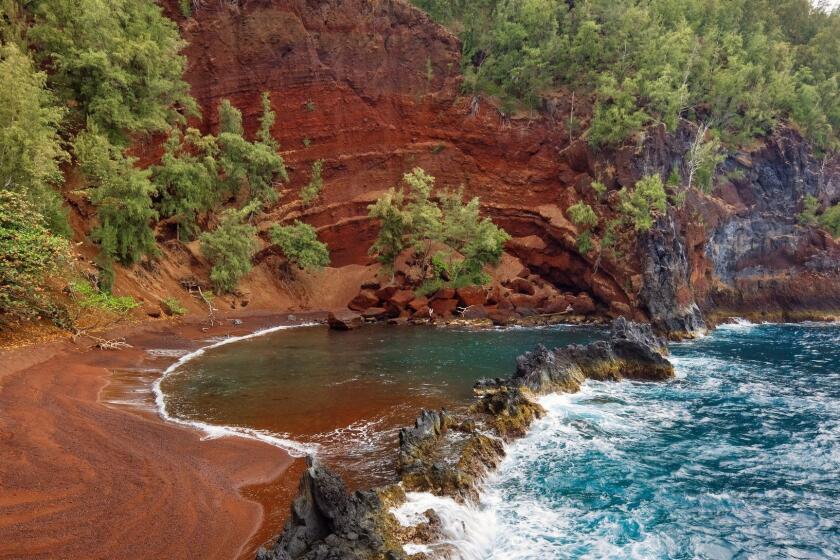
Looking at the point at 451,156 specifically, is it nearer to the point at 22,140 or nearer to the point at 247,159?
the point at 247,159

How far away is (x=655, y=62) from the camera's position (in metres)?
42.8

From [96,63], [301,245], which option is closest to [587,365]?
[301,245]

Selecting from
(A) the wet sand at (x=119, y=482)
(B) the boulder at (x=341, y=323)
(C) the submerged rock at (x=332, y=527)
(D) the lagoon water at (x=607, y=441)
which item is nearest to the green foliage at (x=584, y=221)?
(D) the lagoon water at (x=607, y=441)

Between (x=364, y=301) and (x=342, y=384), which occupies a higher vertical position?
(x=364, y=301)

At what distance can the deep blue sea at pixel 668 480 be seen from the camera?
880 centimetres

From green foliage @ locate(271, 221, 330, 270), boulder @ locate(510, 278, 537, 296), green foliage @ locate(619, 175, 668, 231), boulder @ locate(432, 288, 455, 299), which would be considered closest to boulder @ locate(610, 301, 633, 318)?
green foliage @ locate(619, 175, 668, 231)

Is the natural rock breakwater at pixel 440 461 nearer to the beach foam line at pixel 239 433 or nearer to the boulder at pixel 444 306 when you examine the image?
the beach foam line at pixel 239 433

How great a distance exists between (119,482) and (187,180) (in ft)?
95.4

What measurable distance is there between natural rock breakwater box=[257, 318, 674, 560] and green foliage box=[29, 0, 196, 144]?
2552 centimetres

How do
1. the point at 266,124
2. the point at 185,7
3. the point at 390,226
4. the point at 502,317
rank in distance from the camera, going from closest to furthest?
the point at 502,317 → the point at 390,226 → the point at 266,124 → the point at 185,7

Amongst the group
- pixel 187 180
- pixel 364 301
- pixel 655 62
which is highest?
pixel 655 62

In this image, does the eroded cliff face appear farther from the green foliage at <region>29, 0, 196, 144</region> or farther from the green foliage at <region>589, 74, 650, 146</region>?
the green foliage at <region>29, 0, 196, 144</region>

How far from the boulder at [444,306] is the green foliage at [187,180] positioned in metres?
19.2

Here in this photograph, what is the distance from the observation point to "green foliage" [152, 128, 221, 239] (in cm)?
3359
